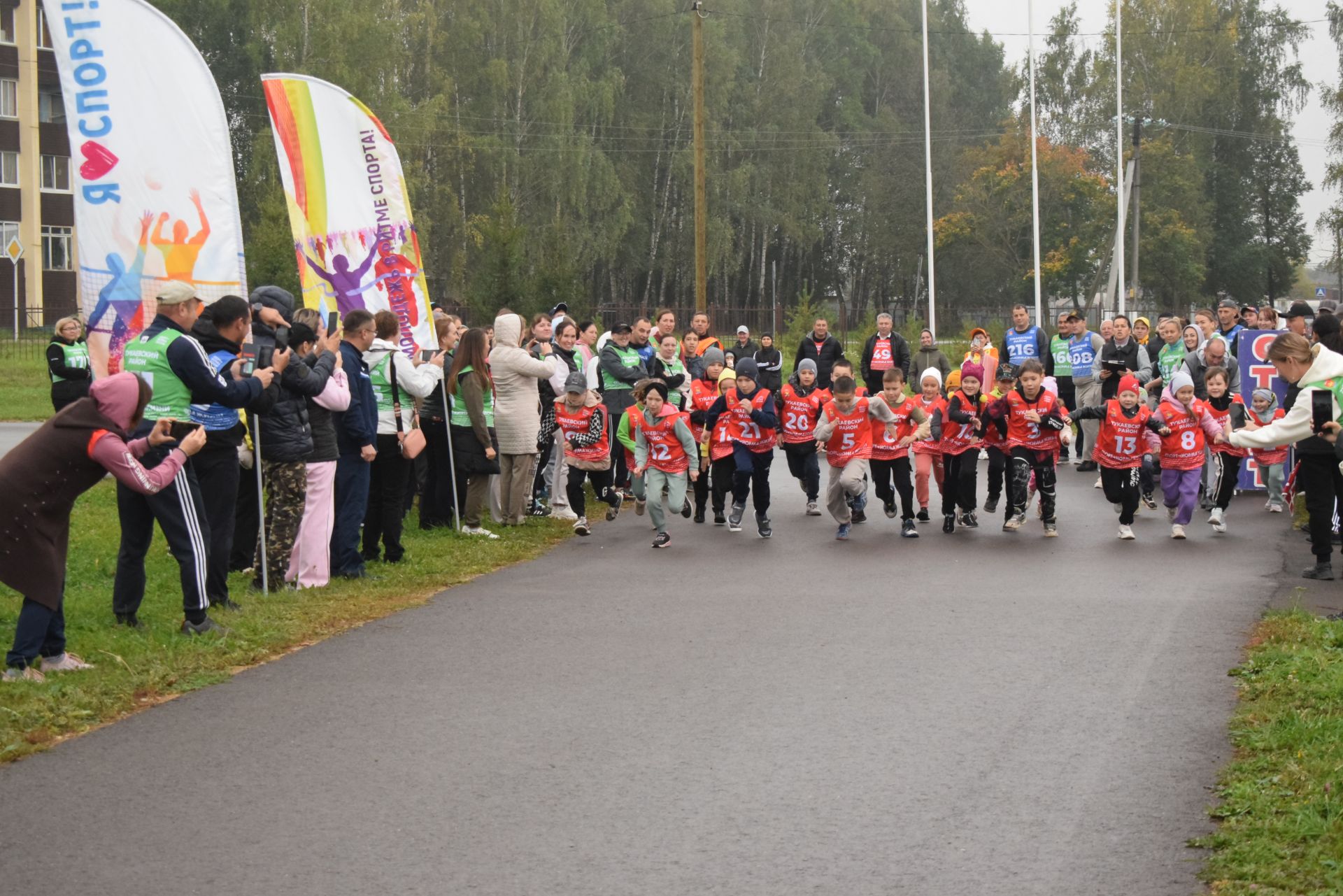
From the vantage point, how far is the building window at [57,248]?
58.5m

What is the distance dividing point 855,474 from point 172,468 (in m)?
7.87

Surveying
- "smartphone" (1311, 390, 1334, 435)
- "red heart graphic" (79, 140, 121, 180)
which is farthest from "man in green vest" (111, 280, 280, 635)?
"smartphone" (1311, 390, 1334, 435)

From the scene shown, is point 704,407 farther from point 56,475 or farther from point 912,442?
point 56,475

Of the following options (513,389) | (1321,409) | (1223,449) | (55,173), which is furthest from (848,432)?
(55,173)

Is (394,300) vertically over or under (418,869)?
over

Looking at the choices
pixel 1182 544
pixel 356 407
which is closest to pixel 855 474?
pixel 1182 544

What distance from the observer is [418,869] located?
17.5 ft

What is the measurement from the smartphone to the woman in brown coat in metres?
7.43

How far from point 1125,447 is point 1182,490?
2.18 ft

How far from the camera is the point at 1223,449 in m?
15.2

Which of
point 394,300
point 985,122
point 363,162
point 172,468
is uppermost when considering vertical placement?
point 985,122

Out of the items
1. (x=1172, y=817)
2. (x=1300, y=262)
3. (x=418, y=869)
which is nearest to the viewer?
(x=418, y=869)

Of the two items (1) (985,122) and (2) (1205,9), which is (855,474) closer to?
(2) (1205,9)

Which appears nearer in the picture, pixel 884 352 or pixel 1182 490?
pixel 1182 490
